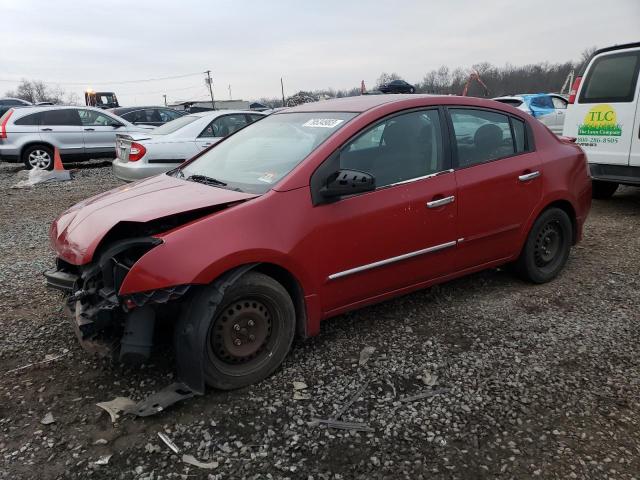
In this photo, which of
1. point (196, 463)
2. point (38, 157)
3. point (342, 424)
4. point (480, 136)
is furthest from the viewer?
point (38, 157)

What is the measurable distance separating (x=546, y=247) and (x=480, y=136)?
1.27 m

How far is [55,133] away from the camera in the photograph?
11.6 meters

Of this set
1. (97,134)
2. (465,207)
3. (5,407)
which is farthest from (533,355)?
(97,134)

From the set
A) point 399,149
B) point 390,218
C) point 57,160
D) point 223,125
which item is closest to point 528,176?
point 399,149

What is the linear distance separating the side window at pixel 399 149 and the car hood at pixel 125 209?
81 centimetres

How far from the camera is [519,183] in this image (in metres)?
3.96

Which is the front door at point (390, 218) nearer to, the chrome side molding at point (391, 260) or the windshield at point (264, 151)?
the chrome side molding at point (391, 260)

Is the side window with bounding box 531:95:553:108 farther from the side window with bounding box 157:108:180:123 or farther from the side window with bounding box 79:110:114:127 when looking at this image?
the side window with bounding box 157:108:180:123

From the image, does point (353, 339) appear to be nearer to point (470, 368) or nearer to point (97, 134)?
point (470, 368)

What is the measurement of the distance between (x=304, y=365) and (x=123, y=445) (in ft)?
3.72

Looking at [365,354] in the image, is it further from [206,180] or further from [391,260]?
[206,180]

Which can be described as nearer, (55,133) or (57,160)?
(57,160)

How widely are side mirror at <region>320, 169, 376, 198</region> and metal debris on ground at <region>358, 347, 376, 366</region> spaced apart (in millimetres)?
1055

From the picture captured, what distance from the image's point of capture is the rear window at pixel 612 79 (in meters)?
6.36
